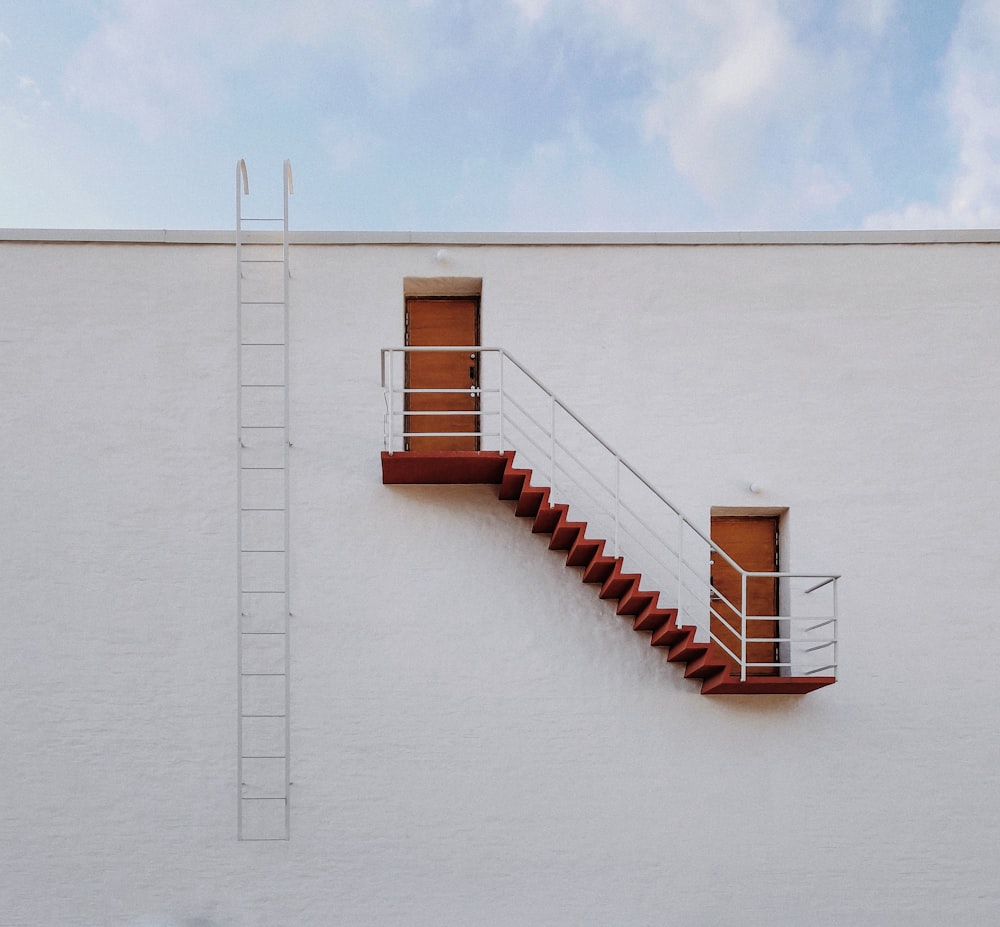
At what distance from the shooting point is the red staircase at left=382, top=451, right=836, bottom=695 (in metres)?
8.77

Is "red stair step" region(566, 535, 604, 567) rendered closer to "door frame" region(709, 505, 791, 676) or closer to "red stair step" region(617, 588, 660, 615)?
"red stair step" region(617, 588, 660, 615)

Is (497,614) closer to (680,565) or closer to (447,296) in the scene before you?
(680,565)

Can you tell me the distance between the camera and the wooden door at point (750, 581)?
979 cm

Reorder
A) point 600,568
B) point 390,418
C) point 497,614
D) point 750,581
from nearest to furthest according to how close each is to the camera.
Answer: point 390,418, point 600,568, point 497,614, point 750,581

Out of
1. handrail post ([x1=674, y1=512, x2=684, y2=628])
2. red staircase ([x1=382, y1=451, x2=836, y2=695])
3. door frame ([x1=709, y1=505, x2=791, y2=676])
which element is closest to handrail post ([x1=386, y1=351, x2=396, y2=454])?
red staircase ([x1=382, y1=451, x2=836, y2=695])

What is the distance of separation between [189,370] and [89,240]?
1986mm

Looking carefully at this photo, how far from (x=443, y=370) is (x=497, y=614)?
10.1 ft

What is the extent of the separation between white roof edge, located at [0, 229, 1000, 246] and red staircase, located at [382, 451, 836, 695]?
9.23 feet

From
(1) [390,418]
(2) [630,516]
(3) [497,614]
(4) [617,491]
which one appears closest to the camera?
(1) [390,418]

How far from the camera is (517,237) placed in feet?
32.8

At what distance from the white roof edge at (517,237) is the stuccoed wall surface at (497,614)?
0.12 meters

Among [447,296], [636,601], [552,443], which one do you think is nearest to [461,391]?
[552,443]

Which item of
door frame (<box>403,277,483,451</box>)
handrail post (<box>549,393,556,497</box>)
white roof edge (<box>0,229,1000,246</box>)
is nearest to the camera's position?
handrail post (<box>549,393,556,497</box>)

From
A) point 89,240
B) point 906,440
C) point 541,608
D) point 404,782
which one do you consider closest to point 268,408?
point 89,240
